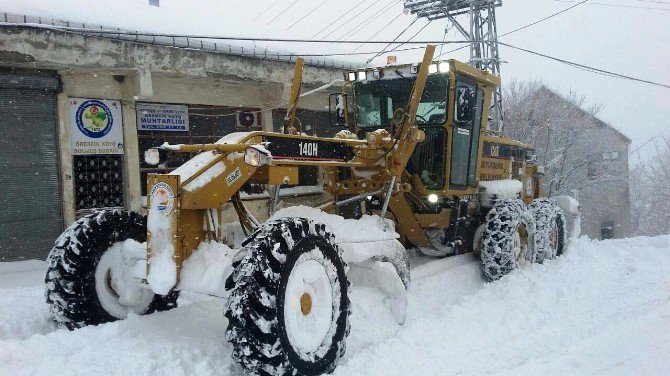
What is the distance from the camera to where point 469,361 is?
4.35 meters

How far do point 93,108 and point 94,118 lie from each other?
197 millimetres

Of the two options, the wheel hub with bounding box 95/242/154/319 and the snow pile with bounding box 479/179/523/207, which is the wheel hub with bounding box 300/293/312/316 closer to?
the wheel hub with bounding box 95/242/154/319

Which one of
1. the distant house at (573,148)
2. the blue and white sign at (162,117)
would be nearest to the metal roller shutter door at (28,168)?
the blue and white sign at (162,117)

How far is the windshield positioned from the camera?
692 cm

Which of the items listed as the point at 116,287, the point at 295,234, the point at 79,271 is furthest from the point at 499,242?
the point at 79,271

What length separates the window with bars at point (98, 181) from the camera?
11.1 metres

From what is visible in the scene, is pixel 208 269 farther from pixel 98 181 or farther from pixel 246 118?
pixel 246 118

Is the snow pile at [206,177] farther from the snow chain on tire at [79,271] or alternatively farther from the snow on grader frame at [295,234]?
the snow chain on tire at [79,271]

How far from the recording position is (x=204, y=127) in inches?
523

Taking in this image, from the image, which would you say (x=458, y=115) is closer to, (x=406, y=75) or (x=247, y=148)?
(x=406, y=75)

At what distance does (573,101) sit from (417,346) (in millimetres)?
30290

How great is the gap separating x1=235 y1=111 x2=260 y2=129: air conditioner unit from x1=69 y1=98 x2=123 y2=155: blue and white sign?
3055 mm

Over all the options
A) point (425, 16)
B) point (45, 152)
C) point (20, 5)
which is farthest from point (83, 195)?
point (425, 16)

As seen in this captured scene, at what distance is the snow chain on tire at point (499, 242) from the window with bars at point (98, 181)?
25.6 ft
